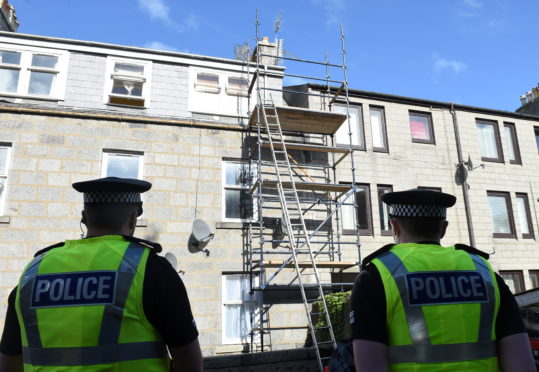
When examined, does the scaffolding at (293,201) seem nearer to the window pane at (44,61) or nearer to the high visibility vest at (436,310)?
the window pane at (44,61)

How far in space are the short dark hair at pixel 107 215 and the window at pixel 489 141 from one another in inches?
566

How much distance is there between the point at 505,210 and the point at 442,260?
13.6 m

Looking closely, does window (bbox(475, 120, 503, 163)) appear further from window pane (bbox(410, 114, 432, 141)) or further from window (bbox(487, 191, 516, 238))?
window pane (bbox(410, 114, 432, 141))

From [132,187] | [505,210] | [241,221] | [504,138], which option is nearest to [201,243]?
[241,221]

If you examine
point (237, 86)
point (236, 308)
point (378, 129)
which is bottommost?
point (236, 308)

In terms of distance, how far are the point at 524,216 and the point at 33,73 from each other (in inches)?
607

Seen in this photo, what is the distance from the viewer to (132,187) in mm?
2256

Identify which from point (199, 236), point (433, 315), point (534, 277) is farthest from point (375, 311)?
point (534, 277)

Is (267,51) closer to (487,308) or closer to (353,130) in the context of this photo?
(353,130)

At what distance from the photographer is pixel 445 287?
→ 2.08 m

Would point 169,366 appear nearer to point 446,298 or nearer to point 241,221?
point 446,298

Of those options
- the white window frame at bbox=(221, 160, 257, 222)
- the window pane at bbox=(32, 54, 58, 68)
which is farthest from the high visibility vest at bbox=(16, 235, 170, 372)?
the window pane at bbox=(32, 54, 58, 68)

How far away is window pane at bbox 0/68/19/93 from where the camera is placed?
10.3 meters

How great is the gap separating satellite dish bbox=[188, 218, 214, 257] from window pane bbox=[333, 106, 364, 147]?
4.90 meters
